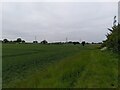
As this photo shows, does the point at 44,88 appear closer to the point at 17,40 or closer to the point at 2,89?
the point at 2,89

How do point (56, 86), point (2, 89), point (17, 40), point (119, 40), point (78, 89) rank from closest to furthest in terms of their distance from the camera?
point (78, 89), point (56, 86), point (2, 89), point (119, 40), point (17, 40)

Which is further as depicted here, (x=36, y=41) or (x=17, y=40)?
(x=36, y=41)

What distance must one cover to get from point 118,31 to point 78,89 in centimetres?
2489

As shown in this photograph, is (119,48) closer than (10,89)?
No

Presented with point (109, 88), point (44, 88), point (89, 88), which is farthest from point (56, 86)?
point (109, 88)

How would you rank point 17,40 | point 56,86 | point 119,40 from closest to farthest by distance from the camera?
1. point 56,86
2. point 119,40
3. point 17,40

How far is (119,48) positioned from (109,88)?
23631 mm

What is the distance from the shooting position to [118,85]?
10.5 meters

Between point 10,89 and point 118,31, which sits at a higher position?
point 118,31

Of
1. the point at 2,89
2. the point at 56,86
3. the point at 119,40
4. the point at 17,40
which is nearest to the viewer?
the point at 56,86

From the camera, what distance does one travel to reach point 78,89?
9266 millimetres

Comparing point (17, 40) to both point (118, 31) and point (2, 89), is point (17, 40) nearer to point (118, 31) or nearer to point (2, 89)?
point (118, 31)

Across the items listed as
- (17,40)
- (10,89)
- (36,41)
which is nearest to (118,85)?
(10,89)

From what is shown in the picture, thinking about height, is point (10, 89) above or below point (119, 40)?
below
